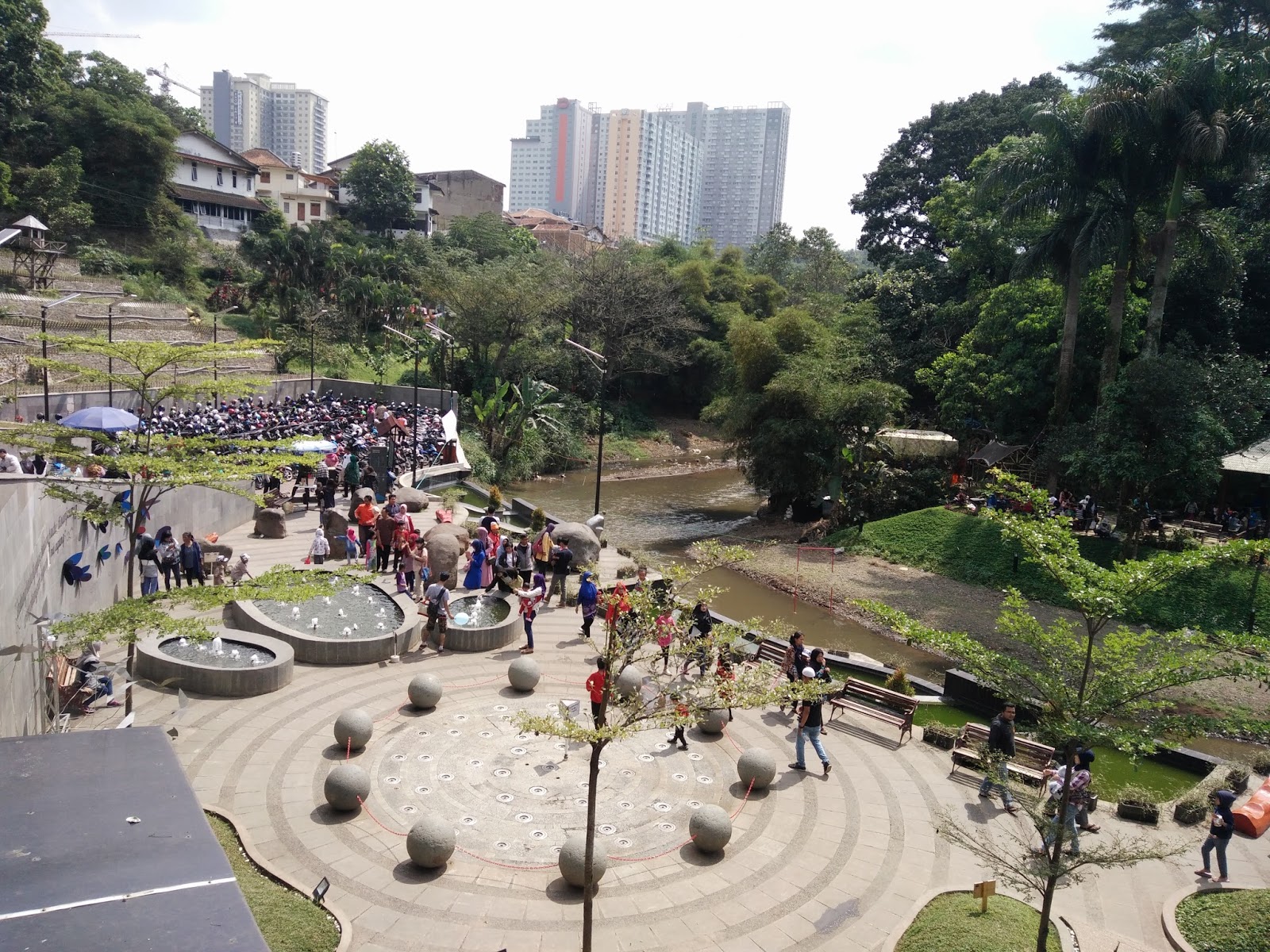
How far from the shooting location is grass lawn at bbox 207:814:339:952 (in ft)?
24.8

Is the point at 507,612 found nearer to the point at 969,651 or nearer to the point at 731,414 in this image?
the point at 969,651

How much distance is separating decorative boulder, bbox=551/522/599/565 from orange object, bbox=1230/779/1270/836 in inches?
503

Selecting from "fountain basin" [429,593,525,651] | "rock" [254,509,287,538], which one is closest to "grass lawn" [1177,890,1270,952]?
"fountain basin" [429,593,525,651]

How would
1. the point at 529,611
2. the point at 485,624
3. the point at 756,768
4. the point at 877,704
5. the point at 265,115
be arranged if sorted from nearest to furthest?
the point at 756,768
the point at 877,704
the point at 529,611
the point at 485,624
the point at 265,115

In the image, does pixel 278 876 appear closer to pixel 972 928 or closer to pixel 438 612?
pixel 438 612

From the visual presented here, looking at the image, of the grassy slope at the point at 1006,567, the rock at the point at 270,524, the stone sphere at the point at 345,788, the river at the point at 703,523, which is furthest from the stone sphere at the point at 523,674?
the grassy slope at the point at 1006,567

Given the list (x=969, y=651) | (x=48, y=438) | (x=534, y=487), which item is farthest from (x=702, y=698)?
(x=534, y=487)

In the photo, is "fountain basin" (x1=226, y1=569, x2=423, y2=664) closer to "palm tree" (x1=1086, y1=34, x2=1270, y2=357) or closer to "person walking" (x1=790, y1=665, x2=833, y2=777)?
"person walking" (x1=790, y1=665, x2=833, y2=777)

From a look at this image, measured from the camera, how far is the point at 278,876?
8.58 meters

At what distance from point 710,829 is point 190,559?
11.2 m

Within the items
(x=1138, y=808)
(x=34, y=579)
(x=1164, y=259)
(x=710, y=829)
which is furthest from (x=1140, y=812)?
(x=1164, y=259)

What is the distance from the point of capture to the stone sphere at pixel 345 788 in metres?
9.86

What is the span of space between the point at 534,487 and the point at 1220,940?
32176 mm

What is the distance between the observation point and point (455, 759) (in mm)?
11391
